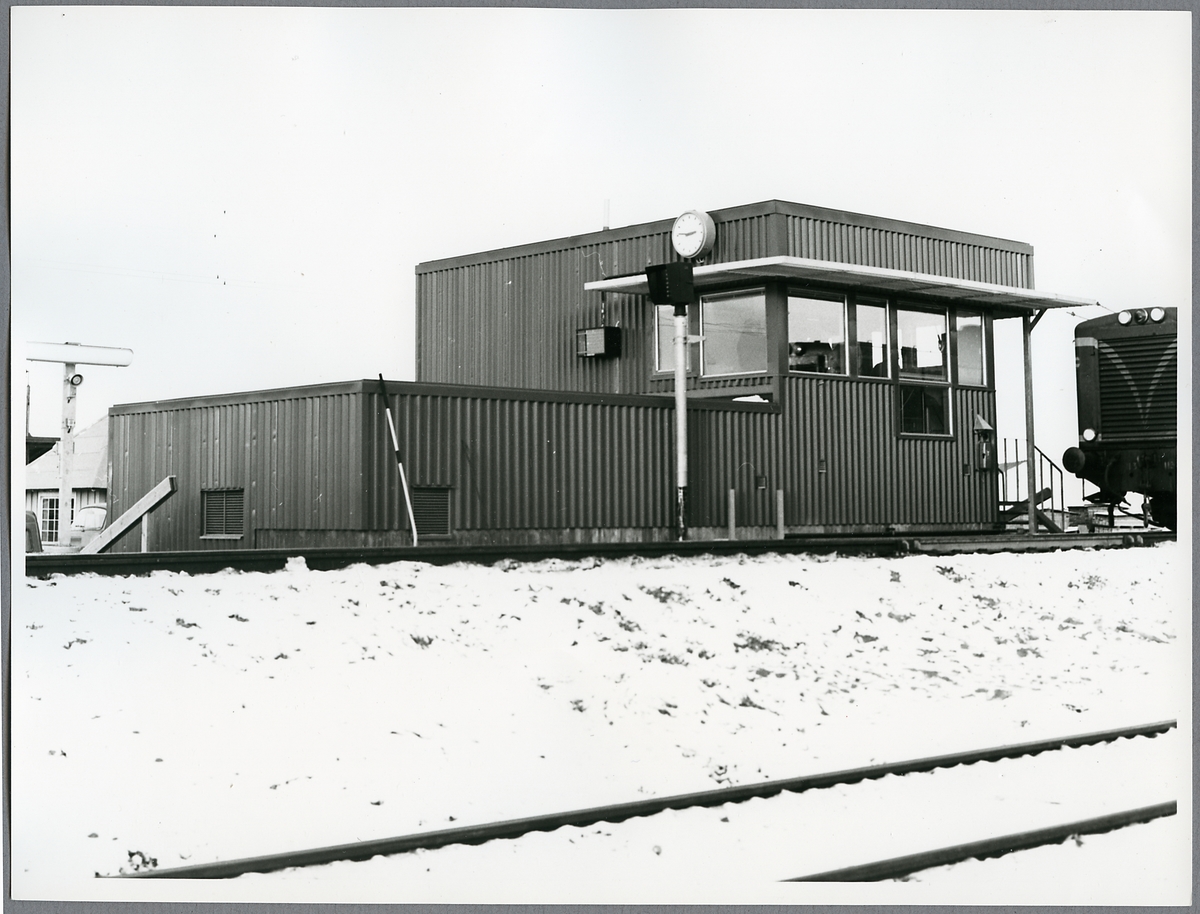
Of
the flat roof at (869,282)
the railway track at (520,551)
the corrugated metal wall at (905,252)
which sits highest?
the corrugated metal wall at (905,252)

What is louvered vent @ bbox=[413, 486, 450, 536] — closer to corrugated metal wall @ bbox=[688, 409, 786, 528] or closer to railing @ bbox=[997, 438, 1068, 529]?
corrugated metal wall @ bbox=[688, 409, 786, 528]

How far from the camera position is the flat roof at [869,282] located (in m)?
18.0

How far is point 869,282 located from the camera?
19000 mm

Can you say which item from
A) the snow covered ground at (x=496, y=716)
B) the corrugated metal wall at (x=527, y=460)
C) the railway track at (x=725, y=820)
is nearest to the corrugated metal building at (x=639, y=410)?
the corrugated metal wall at (x=527, y=460)

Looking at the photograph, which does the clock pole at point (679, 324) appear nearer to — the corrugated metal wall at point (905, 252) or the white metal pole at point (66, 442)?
the corrugated metal wall at point (905, 252)

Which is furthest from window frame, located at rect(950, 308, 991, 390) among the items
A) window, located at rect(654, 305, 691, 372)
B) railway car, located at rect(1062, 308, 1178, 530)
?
window, located at rect(654, 305, 691, 372)

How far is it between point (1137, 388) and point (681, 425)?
6.66 meters

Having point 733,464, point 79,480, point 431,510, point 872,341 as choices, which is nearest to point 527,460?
point 431,510

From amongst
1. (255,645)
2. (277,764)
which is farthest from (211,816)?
(255,645)

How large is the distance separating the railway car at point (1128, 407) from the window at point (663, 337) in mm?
5938

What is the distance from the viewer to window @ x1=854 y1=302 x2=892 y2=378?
64.2 ft

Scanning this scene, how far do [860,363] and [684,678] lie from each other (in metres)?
10.5

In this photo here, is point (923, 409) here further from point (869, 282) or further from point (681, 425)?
point (681, 425)

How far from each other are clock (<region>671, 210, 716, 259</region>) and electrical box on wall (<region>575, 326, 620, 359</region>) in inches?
79.7
